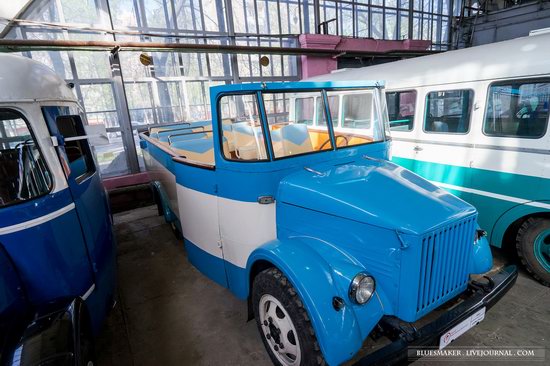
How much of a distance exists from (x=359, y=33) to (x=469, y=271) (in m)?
11.9

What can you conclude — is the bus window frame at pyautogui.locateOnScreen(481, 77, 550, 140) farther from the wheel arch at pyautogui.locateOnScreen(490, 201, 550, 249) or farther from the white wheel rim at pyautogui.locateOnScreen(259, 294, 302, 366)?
the white wheel rim at pyautogui.locateOnScreen(259, 294, 302, 366)

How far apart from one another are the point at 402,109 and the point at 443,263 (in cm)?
349

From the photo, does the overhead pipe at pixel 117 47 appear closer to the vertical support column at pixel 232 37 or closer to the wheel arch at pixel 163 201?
the vertical support column at pixel 232 37

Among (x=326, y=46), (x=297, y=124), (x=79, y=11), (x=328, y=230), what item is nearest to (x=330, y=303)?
(x=328, y=230)

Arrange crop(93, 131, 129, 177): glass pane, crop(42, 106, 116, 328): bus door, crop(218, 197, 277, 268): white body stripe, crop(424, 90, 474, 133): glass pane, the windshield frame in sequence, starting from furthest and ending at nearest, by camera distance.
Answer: crop(93, 131, 129, 177): glass pane, crop(424, 90, 474, 133): glass pane, crop(218, 197, 277, 268): white body stripe, the windshield frame, crop(42, 106, 116, 328): bus door

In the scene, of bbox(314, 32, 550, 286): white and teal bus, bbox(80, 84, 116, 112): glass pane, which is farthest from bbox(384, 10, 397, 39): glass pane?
bbox(80, 84, 116, 112): glass pane

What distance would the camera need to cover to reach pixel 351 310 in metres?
1.75

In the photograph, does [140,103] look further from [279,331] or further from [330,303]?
[330,303]

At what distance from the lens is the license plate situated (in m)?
1.79

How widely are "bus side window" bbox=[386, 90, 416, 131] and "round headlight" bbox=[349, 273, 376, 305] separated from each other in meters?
3.53

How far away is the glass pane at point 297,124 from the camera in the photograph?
2.45 meters

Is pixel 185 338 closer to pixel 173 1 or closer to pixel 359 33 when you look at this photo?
pixel 173 1

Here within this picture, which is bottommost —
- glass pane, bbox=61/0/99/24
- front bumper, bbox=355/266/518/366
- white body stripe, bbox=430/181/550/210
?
front bumper, bbox=355/266/518/366

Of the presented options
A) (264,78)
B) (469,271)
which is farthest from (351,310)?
(264,78)
